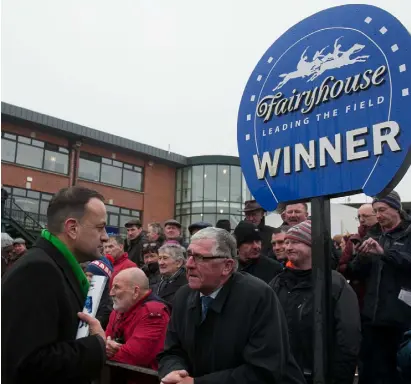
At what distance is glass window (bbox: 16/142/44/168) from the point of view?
2495 centimetres

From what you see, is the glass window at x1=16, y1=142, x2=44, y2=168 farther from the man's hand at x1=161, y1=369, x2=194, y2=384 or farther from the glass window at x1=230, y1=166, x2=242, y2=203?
the man's hand at x1=161, y1=369, x2=194, y2=384

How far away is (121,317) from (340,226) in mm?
6197

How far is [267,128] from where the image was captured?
3143 millimetres

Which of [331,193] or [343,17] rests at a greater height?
[343,17]

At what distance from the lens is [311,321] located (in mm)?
3178

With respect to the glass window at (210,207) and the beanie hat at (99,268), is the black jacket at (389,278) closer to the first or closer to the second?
the beanie hat at (99,268)

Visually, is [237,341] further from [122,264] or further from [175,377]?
[122,264]

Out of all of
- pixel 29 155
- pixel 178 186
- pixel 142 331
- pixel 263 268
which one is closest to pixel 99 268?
pixel 142 331

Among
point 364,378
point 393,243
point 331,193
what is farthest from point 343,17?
point 364,378

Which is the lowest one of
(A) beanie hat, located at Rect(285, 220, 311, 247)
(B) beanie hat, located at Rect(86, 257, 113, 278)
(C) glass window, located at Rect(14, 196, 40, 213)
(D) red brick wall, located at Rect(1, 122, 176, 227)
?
(B) beanie hat, located at Rect(86, 257, 113, 278)

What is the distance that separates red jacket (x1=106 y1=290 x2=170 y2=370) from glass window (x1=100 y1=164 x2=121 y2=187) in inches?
981

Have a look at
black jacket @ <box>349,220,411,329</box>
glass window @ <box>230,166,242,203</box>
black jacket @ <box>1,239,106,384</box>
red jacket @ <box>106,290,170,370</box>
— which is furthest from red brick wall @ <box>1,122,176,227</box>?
black jacket @ <box>1,239,106,384</box>

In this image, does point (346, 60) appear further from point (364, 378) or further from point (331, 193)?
point (364, 378)

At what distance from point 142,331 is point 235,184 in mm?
30008
